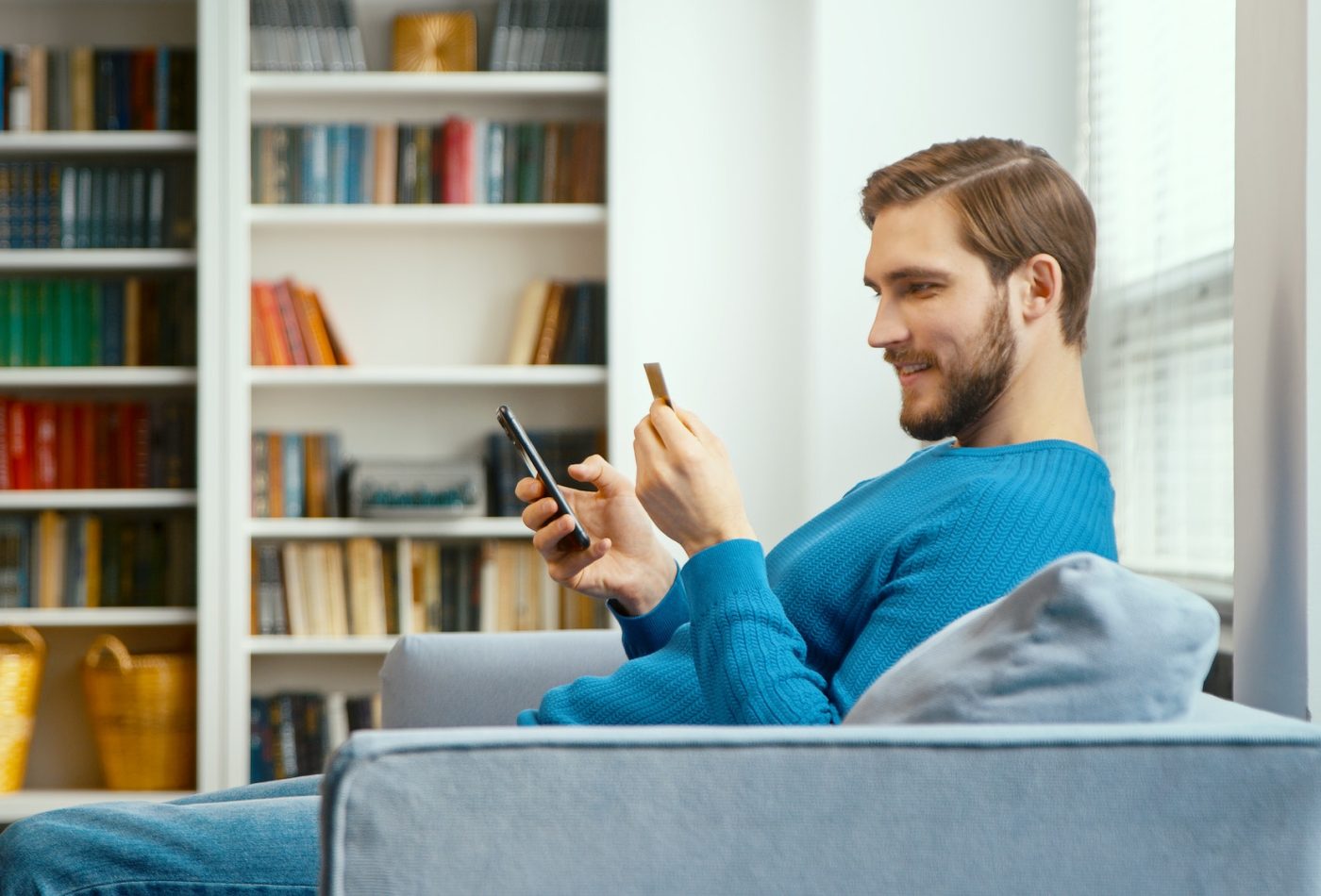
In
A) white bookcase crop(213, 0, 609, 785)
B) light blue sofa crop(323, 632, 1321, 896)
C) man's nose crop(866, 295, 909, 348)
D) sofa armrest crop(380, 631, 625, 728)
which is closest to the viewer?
light blue sofa crop(323, 632, 1321, 896)

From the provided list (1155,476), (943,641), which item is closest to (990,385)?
(943,641)

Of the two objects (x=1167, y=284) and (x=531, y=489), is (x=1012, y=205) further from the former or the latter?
(x=1167, y=284)

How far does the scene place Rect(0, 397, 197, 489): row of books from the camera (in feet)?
10.7

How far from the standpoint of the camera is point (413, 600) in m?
3.26

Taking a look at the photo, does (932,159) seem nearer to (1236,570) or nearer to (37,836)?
(1236,570)

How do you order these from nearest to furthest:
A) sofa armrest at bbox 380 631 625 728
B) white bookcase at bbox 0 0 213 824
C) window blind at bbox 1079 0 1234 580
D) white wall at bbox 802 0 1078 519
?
sofa armrest at bbox 380 631 625 728, window blind at bbox 1079 0 1234 580, white wall at bbox 802 0 1078 519, white bookcase at bbox 0 0 213 824

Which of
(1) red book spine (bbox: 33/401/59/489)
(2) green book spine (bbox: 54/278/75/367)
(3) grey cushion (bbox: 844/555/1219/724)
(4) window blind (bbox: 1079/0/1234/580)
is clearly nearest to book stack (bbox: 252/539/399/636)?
(1) red book spine (bbox: 33/401/59/489)

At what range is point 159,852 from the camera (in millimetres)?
1111

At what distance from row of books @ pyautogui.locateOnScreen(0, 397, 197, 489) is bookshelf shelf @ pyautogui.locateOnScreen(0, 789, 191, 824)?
73 cm

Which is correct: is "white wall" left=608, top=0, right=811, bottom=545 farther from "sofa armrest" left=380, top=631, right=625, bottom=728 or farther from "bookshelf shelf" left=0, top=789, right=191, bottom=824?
"sofa armrest" left=380, top=631, right=625, bottom=728

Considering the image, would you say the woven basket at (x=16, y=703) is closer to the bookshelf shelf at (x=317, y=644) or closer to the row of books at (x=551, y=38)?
the bookshelf shelf at (x=317, y=644)

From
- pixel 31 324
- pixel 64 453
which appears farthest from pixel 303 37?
pixel 64 453

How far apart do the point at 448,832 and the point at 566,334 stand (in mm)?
2623

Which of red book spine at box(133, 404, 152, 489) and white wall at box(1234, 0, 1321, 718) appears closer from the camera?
white wall at box(1234, 0, 1321, 718)
